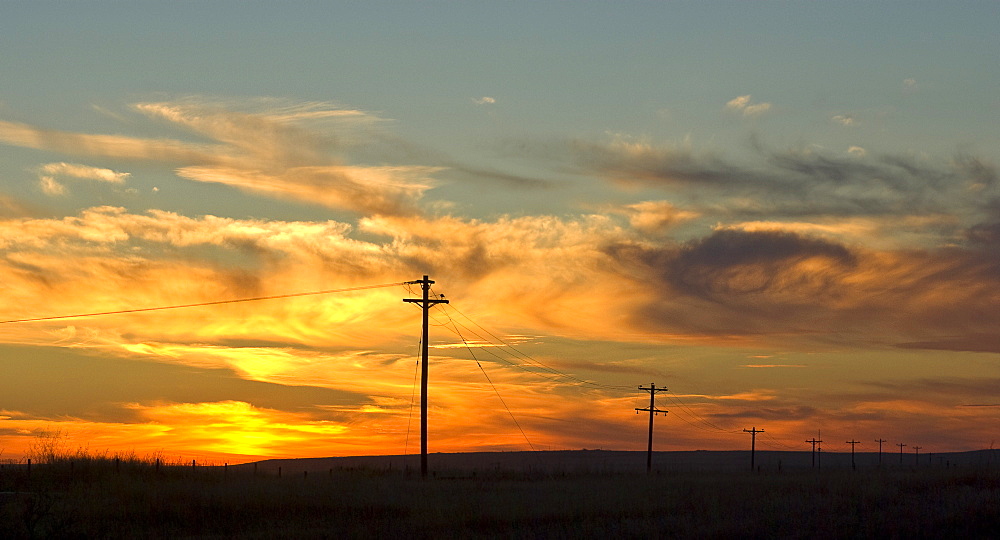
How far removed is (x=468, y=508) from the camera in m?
40.4

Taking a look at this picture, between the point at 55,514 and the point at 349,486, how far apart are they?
16.6 m

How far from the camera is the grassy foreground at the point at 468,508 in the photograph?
30.9 meters

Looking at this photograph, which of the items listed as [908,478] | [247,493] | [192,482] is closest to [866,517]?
[908,478]

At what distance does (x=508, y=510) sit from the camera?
39875mm

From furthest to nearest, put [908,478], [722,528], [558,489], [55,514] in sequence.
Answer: [558,489], [908,478], [55,514], [722,528]

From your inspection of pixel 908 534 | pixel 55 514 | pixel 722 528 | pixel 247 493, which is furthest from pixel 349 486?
pixel 908 534

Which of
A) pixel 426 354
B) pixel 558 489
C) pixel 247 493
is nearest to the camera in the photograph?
pixel 247 493

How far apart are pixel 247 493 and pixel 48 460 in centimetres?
1931

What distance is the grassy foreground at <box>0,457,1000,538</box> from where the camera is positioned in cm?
3086

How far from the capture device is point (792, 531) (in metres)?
29.4

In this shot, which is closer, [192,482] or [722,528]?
[722,528]

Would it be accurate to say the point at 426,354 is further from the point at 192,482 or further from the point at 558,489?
the point at 192,482

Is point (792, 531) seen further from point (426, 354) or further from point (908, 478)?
point (426, 354)

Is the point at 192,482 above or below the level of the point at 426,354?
below
